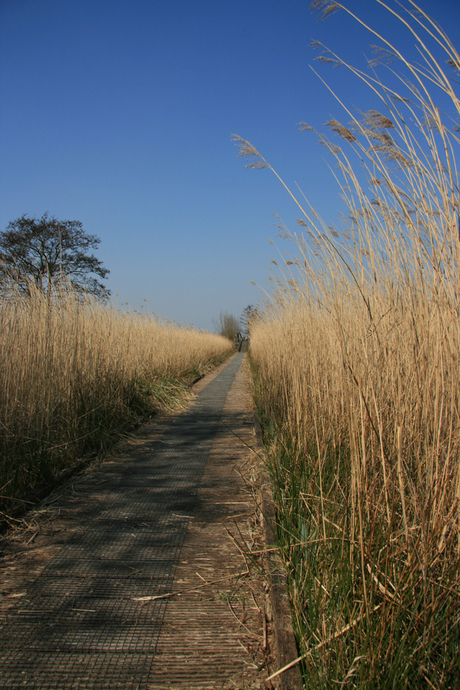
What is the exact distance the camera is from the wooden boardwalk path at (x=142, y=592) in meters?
1.39

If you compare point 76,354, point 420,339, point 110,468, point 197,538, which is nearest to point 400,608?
point 420,339

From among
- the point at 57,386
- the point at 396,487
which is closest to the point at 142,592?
the point at 396,487

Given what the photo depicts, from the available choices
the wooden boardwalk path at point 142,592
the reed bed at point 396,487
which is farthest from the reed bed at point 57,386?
the reed bed at point 396,487

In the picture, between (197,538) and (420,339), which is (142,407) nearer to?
(197,538)

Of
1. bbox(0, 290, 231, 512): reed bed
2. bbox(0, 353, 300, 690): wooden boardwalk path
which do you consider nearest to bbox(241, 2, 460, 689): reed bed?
bbox(0, 353, 300, 690): wooden boardwalk path

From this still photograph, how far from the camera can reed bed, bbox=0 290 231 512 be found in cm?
292

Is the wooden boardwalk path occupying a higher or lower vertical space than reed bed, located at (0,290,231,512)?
lower

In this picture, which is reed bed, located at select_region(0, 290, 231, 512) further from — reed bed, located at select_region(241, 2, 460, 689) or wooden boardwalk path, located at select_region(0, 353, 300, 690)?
reed bed, located at select_region(241, 2, 460, 689)

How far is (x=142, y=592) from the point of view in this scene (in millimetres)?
1817

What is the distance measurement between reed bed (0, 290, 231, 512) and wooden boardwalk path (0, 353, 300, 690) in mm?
357

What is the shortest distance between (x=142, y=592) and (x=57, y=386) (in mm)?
2177

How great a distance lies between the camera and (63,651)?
146 centimetres

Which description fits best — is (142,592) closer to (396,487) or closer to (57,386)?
(396,487)

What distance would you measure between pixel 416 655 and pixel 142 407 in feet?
16.4
